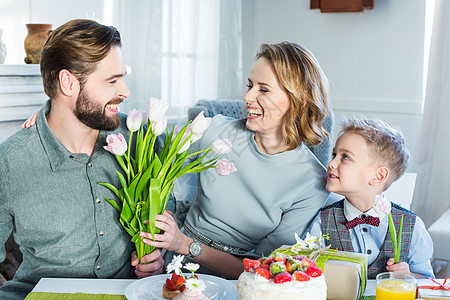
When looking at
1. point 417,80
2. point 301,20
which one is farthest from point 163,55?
point 417,80

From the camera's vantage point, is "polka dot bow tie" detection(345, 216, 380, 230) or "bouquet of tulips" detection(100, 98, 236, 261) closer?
"bouquet of tulips" detection(100, 98, 236, 261)

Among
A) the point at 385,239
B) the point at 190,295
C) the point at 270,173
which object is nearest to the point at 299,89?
the point at 270,173

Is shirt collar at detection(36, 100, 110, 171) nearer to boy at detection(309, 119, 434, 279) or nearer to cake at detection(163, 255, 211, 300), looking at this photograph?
cake at detection(163, 255, 211, 300)

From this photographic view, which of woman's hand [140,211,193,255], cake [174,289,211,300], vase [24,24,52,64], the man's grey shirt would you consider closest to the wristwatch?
woman's hand [140,211,193,255]

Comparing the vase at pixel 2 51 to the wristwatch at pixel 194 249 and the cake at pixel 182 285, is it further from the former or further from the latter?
the cake at pixel 182 285

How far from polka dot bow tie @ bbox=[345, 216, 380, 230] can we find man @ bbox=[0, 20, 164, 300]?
0.57m

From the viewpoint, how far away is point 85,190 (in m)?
1.78

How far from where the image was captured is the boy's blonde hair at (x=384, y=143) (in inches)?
70.5

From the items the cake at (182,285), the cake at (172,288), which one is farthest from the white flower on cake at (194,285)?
the cake at (172,288)

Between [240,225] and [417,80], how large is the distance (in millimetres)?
2574

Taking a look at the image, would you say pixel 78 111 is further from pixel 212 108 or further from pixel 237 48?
pixel 237 48

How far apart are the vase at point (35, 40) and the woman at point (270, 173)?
120cm

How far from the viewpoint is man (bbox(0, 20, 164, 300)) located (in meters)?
1.72

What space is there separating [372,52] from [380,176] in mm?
2627
